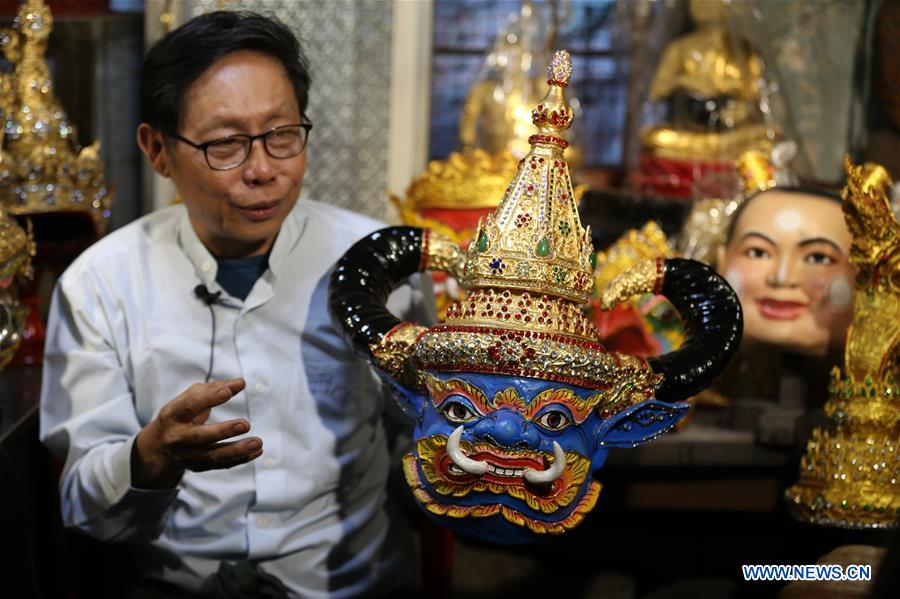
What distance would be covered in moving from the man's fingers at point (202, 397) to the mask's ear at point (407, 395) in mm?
215

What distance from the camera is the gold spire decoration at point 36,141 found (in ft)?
7.68

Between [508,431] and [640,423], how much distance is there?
24 cm

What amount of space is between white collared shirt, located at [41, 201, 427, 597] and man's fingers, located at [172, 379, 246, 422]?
0.98ft

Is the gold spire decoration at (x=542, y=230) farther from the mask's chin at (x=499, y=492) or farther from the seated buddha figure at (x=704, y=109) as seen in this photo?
the seated buddha figure at (x=704, y=109)

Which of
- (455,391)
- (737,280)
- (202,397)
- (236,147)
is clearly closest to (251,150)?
(236,147)

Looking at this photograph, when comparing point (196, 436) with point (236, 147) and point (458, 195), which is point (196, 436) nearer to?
point (236, 147)

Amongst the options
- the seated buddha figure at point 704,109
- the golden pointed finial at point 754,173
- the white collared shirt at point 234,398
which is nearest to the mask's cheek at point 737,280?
the golden pointed finial at point 754,173

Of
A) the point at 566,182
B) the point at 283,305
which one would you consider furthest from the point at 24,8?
the point at 566,182

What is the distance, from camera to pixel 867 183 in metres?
1.86

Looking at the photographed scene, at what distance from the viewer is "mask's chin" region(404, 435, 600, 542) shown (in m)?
1.52

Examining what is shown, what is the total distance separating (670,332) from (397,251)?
0.80 metres

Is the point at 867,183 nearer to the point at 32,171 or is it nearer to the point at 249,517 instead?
the point at 249,517

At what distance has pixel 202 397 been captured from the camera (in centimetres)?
158

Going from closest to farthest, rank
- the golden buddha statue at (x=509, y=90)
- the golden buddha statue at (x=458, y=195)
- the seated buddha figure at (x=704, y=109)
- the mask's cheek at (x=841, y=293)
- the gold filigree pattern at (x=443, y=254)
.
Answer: the gold filigree pattern at (x=443, y=254) < the mask's cheek at (x=841, y=293) < the golden buddha statue at (x=458, y=195) < the golden buddha statue at (x=509, y=90) < the seated buddha figure at (x=704, y=109)
